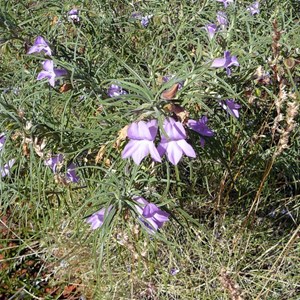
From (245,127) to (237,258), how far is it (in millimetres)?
688

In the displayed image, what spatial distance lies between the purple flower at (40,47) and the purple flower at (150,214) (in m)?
0.59

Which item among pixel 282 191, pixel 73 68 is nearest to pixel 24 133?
pixel 73 68

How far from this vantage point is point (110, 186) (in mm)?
1819

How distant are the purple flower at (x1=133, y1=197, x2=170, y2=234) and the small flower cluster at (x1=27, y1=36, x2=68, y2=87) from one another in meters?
0.49

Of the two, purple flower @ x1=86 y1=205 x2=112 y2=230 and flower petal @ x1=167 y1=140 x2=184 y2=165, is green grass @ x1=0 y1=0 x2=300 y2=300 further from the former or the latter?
flower petal @ x1=167 y1=140 x2=184 y2=165

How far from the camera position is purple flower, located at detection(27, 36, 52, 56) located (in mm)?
1869

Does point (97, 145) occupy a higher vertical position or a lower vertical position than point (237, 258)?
higher

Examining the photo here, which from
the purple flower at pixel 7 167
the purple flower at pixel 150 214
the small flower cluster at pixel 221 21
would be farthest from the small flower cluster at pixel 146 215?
the small flower cluster at pixel 221 21

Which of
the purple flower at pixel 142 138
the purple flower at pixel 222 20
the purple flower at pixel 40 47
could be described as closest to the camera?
the purple flower at pixel 142 138

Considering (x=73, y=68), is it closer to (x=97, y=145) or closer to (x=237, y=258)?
(x=97, y=145)

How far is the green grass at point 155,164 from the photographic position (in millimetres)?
1902

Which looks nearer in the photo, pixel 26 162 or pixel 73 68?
pixel 73 68

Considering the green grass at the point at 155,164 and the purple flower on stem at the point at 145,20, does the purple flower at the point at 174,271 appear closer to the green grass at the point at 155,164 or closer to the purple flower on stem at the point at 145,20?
the green grass at the point at 155,164

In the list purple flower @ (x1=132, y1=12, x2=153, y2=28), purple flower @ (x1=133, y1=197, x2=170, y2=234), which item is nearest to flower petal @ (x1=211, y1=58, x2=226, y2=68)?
purple flower @ (x1=133, y1=197, x2=170, y2=234)
